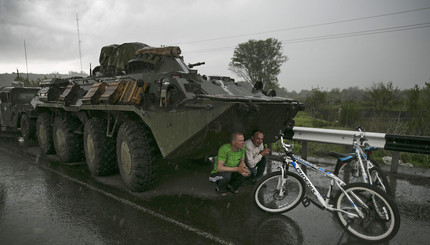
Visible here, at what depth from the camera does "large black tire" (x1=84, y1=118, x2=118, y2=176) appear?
18.4 ft

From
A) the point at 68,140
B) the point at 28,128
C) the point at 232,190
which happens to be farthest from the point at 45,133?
the point at 232,190

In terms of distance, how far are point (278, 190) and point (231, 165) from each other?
842mm

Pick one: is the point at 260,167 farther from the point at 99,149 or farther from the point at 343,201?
the point at 99,149

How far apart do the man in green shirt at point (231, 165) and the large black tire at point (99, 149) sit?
2.24m

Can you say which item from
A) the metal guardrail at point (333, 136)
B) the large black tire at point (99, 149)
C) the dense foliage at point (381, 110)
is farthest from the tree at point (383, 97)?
the large black tire at point (99, 149)

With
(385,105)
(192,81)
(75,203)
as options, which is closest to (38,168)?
(75,203)

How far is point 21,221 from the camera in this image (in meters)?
3.81

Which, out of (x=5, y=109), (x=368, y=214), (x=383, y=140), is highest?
(x=5, y=109)

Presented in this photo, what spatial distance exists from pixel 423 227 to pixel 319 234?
4.49 feet

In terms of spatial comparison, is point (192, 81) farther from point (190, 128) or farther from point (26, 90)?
point (26, 90)

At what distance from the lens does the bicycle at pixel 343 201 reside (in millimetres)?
3261

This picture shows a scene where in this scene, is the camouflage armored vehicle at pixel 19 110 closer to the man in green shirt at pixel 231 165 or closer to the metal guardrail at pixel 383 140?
the man in green shirt at pixel 231 165

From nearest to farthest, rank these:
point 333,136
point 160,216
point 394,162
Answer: point 160,216 → point 394,162 → point 333,136

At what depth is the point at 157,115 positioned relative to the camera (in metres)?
4.30
